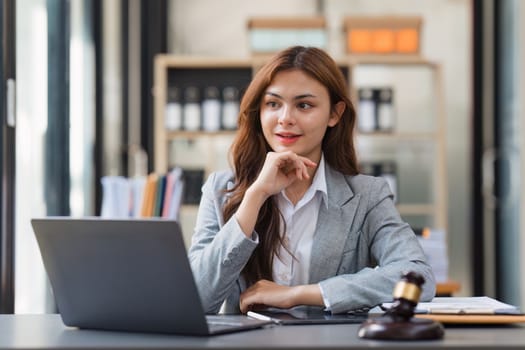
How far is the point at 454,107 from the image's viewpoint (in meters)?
7.17

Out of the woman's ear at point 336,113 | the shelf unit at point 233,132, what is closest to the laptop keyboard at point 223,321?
the woman's ear at point 336,113

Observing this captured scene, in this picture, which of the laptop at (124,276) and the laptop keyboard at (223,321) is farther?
the laptop keyboard at (223,321)

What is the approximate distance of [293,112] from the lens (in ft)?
8.34

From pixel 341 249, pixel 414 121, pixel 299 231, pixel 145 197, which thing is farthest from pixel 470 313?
pixel 414 121

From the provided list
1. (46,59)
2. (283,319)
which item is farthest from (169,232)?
(46,59)

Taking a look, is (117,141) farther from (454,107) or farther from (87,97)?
(454,107)

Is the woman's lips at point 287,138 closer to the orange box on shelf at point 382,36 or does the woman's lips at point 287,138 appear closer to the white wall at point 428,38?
the orange box on shelf at point 382,36

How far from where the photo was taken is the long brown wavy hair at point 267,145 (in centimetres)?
252

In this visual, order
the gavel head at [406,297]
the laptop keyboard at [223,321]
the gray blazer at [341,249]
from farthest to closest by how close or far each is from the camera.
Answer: the gray blazer at [341,249]
the laptop keyboard at [223,321]
the gavel head at [406,297]

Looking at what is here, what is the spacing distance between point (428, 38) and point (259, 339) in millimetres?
5771

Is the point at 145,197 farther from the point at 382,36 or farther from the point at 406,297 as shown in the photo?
the point at 406,297

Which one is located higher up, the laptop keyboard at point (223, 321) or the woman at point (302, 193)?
the woman at point (302, 193)

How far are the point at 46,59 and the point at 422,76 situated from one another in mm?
3312

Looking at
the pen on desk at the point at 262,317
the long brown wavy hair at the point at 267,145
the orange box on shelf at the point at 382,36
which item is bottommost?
the pen on desk at the point at 262,317
